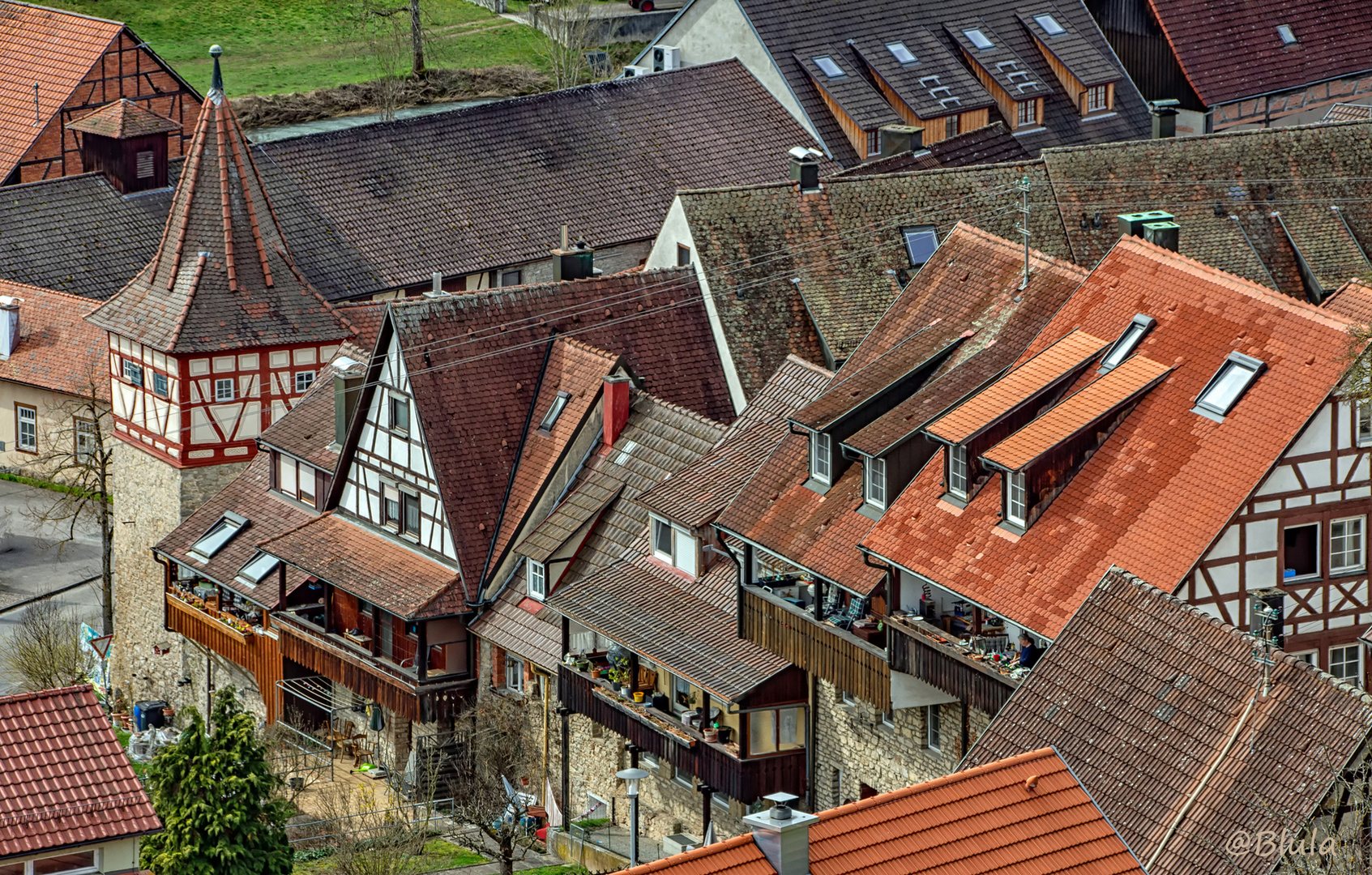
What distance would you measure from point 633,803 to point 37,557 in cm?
2497

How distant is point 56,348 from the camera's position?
78.2 meters

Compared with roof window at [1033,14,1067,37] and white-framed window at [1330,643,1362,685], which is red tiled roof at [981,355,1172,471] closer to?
white-framed window at [1330,643,1362,685]

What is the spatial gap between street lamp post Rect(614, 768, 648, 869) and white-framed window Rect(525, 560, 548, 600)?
4.62m

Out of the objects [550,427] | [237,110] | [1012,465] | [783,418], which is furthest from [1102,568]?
[237,110]

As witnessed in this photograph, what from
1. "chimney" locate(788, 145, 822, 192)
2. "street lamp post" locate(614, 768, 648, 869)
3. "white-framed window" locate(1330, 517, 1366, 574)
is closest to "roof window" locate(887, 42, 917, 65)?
"chimney" locate(788, 145, 822, 192)

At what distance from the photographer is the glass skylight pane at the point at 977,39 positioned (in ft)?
293

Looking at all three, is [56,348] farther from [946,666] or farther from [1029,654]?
[1029,654]

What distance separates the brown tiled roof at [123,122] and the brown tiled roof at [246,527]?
18.8m

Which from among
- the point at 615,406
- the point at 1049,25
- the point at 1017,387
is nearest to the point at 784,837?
the point at 1017,387

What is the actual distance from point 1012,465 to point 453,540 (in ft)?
51.7

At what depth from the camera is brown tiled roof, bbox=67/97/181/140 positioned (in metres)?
83.4

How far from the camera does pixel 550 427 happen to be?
6147 centimetres

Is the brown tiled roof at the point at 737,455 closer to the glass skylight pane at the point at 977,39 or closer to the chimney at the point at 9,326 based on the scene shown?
the chimney at the point at 9,326

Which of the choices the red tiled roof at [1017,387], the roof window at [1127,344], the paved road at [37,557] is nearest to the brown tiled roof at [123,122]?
the paved road at [37,557]
